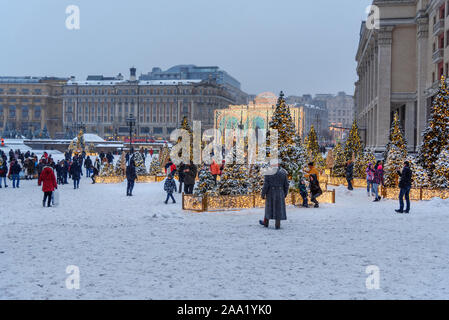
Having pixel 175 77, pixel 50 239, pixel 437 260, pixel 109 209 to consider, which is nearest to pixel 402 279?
pixel 437 260

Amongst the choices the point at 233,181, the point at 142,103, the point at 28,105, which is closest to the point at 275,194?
the point at 233,181

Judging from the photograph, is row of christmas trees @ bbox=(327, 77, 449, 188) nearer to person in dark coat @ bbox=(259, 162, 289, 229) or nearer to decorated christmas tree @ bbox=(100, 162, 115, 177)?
person in dark coat @ bbox=(259, 162, 289, 229)

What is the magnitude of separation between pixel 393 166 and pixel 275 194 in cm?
1240

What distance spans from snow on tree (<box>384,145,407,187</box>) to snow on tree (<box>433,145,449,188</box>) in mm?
2581

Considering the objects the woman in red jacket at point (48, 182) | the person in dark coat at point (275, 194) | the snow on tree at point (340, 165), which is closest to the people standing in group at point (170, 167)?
the woman in red jacket at point (48, 182)

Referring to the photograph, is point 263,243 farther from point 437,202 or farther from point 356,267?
point 437,202

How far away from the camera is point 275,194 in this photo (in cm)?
1254

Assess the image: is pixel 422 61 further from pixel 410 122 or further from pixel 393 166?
pixel 393 166

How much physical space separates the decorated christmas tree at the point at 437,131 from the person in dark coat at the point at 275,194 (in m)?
11.6

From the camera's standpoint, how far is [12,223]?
43.8ft

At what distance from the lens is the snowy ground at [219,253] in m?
7.06

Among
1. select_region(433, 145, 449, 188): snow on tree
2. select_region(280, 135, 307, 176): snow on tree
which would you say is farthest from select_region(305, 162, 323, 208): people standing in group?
select_region(433, 145, 449, 188): snow on tree

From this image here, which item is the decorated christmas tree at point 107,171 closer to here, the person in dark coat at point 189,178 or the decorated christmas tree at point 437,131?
the person in dark coat at point 189,178

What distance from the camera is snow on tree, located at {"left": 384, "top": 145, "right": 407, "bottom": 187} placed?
908 inches
